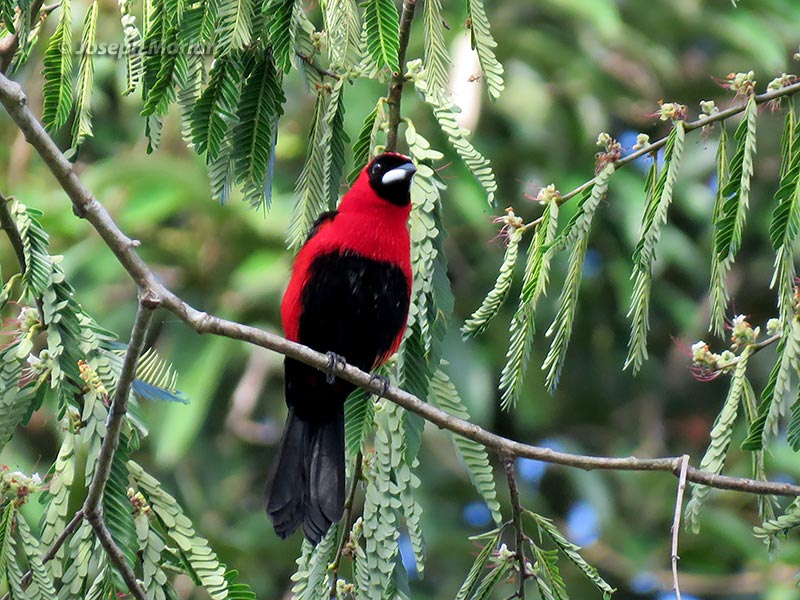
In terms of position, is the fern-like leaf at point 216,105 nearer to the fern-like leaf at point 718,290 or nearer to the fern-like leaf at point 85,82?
the fern-like leaf at point 85,82

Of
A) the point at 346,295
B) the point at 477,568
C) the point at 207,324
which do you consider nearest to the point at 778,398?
the point at 477,568

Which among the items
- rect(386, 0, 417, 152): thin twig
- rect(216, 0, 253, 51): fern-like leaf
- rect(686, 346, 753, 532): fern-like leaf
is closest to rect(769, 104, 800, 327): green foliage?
rect(686, 346, 753, 532): fern-like leaf

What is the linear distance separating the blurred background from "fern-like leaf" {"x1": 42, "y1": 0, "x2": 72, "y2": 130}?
4392mm

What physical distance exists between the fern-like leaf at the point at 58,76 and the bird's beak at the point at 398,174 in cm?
129

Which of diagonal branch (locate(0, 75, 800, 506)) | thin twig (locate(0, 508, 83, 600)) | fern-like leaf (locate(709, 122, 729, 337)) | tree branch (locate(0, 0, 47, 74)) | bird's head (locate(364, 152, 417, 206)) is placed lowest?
thin twig (locate(0, 508, 83, 600))

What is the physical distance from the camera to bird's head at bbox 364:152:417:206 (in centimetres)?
390

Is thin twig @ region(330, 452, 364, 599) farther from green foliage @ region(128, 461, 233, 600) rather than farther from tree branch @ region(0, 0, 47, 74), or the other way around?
tree branch @ region(0, 0, 47, 74)

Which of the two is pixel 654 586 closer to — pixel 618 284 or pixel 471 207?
pixel 618 284

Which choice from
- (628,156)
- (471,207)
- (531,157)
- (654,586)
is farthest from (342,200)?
(654,586)

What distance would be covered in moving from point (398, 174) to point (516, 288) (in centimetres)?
476

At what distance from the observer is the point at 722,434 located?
8.43 feet

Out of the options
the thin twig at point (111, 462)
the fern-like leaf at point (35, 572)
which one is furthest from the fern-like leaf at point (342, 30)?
the fern-like leaf at point (35, 572)

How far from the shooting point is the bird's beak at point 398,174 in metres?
3.93

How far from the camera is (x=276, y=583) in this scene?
882 centimetres
